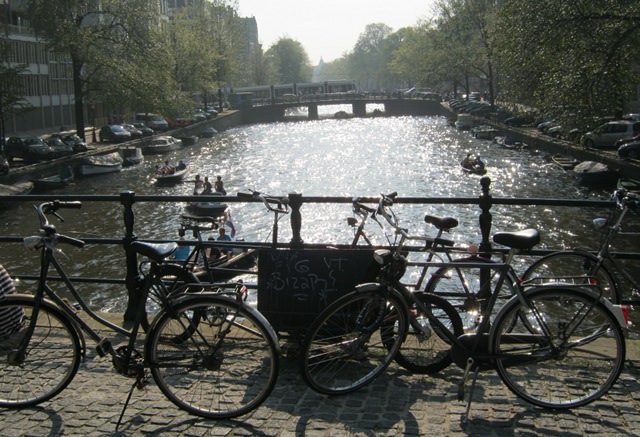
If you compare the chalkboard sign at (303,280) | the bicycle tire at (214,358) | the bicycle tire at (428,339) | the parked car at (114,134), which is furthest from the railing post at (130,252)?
the parked car at (114,134)

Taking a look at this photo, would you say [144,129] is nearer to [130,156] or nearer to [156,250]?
[130,156]

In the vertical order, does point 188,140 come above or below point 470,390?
below

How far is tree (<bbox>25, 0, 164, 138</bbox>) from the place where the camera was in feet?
154

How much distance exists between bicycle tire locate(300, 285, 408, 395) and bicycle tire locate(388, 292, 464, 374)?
7.6 inches

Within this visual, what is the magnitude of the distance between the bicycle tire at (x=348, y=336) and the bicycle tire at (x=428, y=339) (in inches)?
7.6

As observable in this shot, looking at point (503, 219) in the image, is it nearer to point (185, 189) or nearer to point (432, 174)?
point (432, 174)

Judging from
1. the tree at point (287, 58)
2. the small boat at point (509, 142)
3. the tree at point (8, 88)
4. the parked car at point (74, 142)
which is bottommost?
the small boat at point (509, 142)

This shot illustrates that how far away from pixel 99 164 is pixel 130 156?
5794mm

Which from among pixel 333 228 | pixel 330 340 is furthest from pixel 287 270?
pixel 333 228

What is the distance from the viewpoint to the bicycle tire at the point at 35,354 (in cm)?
513

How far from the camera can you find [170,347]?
500 centimetres

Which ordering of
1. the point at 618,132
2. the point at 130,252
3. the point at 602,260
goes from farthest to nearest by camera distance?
the point at 618,132 < the point at 130,252 < the point at 602,260

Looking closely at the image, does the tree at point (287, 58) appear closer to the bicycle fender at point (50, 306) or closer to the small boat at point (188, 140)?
the small boat at point (188, 140)

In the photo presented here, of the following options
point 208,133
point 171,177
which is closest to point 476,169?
point 171,177
